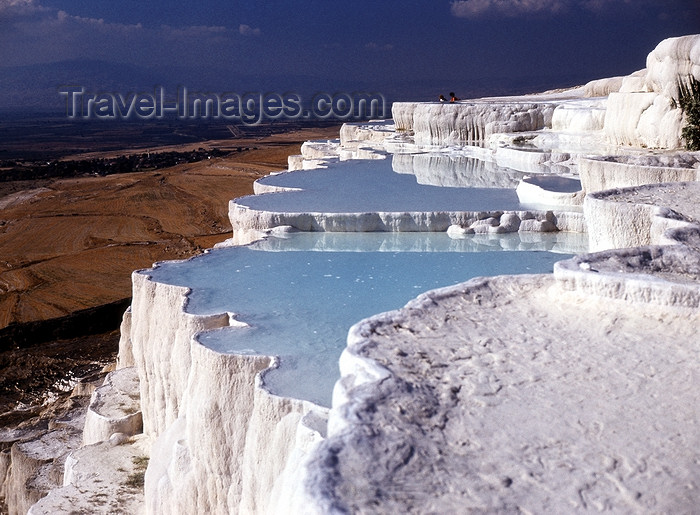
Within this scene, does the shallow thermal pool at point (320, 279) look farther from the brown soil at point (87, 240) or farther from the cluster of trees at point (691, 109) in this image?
the brown soil at point (87, 240)

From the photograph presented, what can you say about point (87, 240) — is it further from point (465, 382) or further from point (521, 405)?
point (521, 405)

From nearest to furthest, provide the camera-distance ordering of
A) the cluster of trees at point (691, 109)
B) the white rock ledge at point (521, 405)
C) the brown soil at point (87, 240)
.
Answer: the white rock ledge at point (521, 405) → the cluster of trees at point (691, 109) → the brown soil at point (87, 240)

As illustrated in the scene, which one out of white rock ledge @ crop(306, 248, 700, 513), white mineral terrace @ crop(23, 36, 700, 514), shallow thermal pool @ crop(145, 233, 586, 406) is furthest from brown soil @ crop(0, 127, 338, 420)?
white rock ledge @ crop(306, 248, 700, 513)

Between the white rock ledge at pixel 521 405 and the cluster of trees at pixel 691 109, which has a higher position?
the cluster of trees at pixel 691 109

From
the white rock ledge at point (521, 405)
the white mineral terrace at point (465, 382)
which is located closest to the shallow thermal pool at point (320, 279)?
the white mineral terrace at point (465, 382)

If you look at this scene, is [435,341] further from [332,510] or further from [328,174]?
[328,174]

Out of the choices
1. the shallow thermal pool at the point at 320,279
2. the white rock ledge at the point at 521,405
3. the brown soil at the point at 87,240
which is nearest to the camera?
the white rock ledge at the point at 521,405
